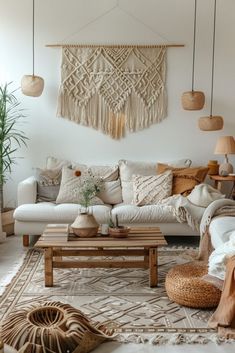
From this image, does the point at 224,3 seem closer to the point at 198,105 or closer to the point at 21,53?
the point at 198,105

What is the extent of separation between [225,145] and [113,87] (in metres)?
1.54

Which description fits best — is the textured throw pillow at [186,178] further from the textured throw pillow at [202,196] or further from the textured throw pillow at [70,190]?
the textured throw pillow at [70,190]

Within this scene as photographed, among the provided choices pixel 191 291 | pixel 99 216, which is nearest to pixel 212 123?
pixel 99 216

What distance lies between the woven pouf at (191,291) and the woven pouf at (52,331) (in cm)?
134

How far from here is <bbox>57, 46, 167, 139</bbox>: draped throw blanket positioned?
586 centimetres

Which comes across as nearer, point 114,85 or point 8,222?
point 8,222

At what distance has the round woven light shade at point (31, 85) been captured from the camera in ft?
18.1

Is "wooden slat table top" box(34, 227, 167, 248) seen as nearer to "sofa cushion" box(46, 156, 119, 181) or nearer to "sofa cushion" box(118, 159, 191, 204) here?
"sofa cushion" box(118, 159, 191, 204)

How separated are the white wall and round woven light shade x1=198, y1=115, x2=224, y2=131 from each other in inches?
13.2

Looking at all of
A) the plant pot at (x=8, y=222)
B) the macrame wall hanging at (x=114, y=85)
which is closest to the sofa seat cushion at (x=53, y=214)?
the plant pot at (x=8, y=222)

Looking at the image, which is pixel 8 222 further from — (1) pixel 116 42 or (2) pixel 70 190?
(1) pixel 116 42

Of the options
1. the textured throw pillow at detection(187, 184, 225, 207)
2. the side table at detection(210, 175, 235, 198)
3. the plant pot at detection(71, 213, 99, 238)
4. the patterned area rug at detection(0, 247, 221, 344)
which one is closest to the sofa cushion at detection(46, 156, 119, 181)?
the textured throw pillow at detection(187, 184, 225, 207)

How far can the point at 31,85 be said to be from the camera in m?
5.50

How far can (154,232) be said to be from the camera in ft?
13.5
